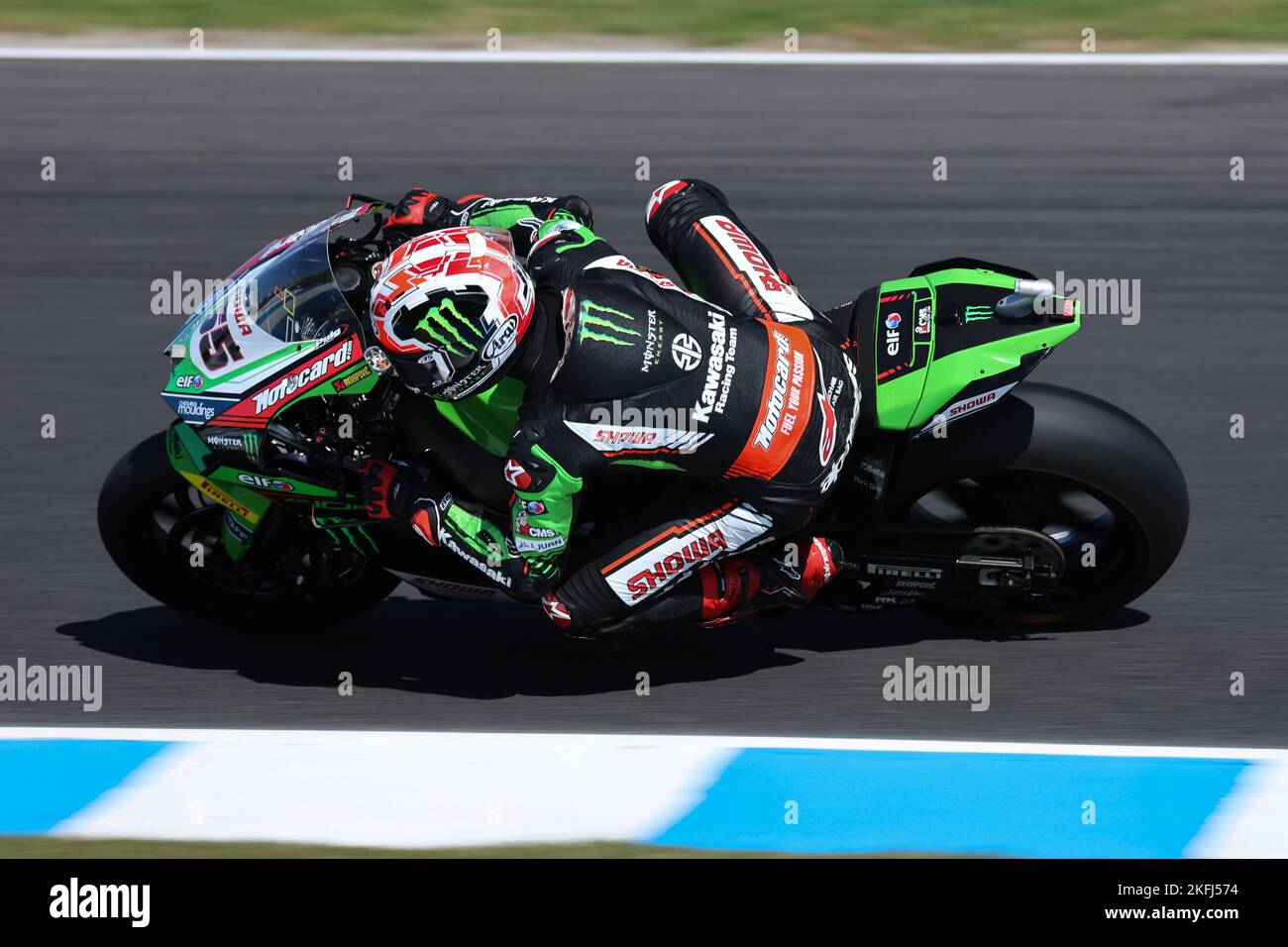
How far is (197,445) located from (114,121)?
409 cm

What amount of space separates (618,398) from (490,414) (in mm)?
417

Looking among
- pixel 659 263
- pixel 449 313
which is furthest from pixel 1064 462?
pixel 659 263

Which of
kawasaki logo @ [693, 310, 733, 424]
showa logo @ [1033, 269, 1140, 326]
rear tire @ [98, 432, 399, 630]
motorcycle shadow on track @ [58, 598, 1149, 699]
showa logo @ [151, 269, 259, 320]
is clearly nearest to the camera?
kawasaki logo @ [693, 310, 733, 424]

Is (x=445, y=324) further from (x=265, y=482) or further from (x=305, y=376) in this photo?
(x=265, y=482)

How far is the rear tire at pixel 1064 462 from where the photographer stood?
5.21 metres

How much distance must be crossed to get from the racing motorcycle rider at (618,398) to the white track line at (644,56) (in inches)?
161

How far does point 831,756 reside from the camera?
208 inches

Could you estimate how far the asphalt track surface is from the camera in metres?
5.61

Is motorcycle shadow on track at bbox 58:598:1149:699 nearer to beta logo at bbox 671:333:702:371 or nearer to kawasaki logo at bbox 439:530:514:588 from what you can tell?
kawasaki logo at bbox 439:530:514:588

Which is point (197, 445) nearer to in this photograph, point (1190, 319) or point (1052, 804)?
point (1052, 804)

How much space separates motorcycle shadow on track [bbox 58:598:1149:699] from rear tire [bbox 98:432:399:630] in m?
0.13

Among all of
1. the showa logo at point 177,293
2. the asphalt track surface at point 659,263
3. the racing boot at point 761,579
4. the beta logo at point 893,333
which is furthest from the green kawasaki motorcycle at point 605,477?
the showa logo at point 177,293

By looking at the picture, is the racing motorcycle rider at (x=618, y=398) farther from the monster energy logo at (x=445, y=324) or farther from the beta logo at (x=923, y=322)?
the beta logo at (x=923, y=322)

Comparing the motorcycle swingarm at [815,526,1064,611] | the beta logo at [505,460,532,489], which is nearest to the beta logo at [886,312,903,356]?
the motorcycle swingarm at [815,526,1064,611]
